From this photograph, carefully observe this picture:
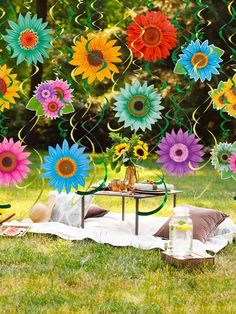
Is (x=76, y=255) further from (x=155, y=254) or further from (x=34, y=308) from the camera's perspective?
(x=34, y=308)

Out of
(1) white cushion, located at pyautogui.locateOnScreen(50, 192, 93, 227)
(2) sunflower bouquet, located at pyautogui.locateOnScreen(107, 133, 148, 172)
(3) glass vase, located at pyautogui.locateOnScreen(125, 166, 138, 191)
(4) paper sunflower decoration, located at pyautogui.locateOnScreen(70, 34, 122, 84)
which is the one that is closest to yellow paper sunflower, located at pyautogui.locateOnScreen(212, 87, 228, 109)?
(4) paper sunflower decoration, located at pyautogui.locateOnScreen(70, 34, 122, 84)

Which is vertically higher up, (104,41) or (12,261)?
(104,41)

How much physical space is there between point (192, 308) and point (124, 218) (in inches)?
95.8

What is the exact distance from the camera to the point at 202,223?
16.6 ft

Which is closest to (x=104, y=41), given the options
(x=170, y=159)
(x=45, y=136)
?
(x=170, y=159)

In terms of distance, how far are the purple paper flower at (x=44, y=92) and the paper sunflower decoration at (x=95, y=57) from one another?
17cm

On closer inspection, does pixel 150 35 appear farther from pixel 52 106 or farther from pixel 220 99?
pixel 52 106

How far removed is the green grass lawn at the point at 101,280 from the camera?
3502 mm

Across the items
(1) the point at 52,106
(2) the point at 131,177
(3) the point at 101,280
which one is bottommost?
(3) the point at 101,280

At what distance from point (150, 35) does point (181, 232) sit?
1229mm

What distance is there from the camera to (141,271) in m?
4.17

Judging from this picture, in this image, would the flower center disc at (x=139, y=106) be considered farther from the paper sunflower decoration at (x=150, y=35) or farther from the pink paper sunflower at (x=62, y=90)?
the pink paper sunflower at (x=62, y=90)

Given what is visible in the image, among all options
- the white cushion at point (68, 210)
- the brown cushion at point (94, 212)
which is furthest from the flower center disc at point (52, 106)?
the brown cushion at point (94, 212)

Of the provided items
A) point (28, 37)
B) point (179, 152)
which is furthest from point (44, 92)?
point (179, 152)
